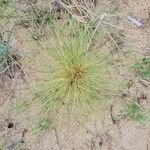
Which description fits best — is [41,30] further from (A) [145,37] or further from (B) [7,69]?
(A) [145,37]

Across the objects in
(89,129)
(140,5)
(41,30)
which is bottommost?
(89,129)

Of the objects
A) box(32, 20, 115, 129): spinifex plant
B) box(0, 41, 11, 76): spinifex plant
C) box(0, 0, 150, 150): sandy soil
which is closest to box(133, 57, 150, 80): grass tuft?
box(0, 0, 150, 150): sandy soil

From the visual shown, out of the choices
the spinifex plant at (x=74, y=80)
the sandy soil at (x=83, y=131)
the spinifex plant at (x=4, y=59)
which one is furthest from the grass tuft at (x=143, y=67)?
the spinifex plant at (x=4, y=59)

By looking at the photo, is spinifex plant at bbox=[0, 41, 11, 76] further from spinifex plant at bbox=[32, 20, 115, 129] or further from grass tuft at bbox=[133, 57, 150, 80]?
grass tuft at bbox=[133, 57, 150, 80]

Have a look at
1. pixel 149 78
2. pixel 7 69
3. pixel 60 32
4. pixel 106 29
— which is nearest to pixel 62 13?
pixel 60 32

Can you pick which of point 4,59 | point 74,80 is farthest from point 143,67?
point 4,59

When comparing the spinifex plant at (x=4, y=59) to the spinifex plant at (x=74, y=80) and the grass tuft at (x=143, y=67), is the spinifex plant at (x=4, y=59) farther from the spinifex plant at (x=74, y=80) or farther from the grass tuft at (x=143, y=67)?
the grass tuft at (x=143, y=67)

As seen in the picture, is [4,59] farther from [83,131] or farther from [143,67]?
[143,67]

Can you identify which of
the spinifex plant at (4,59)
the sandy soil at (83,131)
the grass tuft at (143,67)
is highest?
the grass tuft at (143,67)

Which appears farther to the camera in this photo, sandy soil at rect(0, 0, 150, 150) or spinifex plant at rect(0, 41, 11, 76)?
spinifex plant at rect(0, 41, 11, 76)
